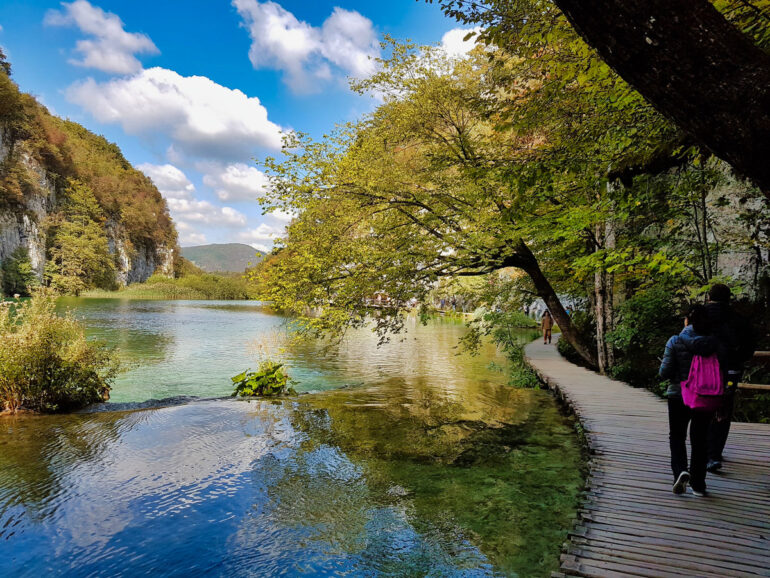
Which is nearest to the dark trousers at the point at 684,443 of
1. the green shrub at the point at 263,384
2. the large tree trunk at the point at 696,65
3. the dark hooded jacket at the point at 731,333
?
the dark hooded jacket at the point at 731,333

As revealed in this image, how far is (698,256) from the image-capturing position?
8758mm

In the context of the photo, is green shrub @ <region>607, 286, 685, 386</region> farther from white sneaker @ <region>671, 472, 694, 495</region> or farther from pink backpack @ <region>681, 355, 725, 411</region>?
pink backpack @ <region>681, 355, 725, 411</region>

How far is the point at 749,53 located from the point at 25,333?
10.8 m

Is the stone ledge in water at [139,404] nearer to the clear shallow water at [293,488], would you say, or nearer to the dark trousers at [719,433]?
the clear shallow water at [293,488]

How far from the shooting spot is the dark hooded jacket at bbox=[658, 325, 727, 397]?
384cm

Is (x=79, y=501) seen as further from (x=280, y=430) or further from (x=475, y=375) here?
(x=475, y=375)

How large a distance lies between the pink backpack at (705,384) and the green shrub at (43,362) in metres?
10.4

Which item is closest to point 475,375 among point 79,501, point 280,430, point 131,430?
point 280,430

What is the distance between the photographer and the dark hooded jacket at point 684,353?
151 inches

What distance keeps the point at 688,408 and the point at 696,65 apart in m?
3.40

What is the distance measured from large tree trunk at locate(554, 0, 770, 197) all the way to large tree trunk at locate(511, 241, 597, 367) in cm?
841

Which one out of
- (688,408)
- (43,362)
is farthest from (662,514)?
(43,362)

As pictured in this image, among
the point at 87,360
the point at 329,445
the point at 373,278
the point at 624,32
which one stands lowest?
the point at 329,445

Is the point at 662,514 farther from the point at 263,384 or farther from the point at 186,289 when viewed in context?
the point at 186,289
